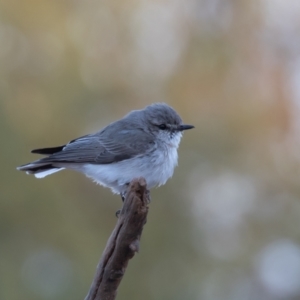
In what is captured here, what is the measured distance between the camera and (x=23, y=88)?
367 inches

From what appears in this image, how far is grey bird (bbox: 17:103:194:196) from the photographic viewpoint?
5527 mm

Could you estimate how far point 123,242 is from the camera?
13.3 feet

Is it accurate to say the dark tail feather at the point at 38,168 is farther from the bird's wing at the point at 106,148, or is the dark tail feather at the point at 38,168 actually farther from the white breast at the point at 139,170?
the white breast at the point at 139,170

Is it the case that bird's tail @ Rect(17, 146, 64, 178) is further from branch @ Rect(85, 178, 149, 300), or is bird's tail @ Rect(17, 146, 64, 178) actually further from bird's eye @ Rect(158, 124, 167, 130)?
branch @ Rect(85, 178, 149, 300)

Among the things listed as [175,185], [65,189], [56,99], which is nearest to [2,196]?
[65,189]

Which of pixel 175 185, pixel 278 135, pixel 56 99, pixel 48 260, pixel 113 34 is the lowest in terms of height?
pixel 48 260

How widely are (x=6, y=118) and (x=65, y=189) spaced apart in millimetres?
1409

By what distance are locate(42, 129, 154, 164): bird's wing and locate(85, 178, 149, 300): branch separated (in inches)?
60.9

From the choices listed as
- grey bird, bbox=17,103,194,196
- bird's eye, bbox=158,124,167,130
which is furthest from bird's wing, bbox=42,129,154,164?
bird's eye, bbox=158,124,167,130

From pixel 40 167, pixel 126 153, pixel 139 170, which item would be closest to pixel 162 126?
pixel 126 153

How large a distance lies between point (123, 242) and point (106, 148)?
1.90 metres

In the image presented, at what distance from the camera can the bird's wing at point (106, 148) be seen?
563 cm

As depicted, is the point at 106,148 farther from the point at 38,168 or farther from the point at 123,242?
the point at 123,242

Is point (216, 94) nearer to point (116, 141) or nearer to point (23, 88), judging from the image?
point (23, 88)
